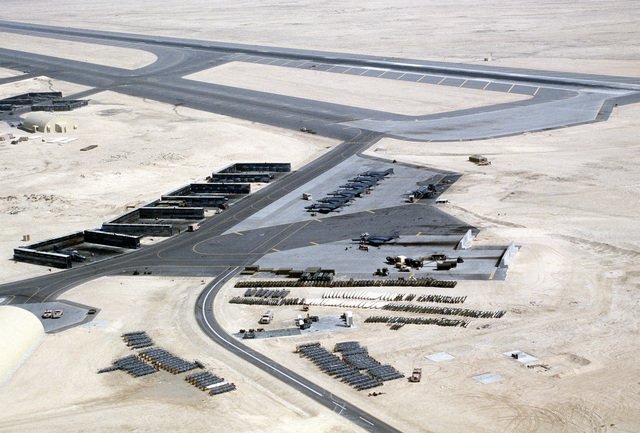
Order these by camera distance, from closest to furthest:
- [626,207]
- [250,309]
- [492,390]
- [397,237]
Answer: [492,390] → [250,309] → [397,237] → [626,207]

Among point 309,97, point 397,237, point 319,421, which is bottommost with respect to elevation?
point 319,421

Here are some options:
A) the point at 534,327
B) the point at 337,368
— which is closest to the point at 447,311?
the point at 534,327

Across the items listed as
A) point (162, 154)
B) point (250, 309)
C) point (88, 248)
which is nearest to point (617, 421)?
point (250, 309)

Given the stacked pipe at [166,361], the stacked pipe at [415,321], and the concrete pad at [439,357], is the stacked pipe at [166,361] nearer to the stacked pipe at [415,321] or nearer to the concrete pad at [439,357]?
the stacked pipe at [415,321]

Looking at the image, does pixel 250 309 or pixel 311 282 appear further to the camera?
pixel 311 282

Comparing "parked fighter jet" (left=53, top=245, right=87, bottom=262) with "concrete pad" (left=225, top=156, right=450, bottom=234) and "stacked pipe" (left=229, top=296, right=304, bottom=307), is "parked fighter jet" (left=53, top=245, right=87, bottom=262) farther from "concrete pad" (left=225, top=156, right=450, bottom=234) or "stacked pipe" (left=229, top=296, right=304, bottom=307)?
"stacked pipe" (left=229, top=296, right=304, bottom=307)

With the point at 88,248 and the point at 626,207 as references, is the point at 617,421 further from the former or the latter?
the point at 88,248

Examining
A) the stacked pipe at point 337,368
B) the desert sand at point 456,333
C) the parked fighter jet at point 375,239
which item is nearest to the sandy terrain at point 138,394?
the desert sand at point 456,333
